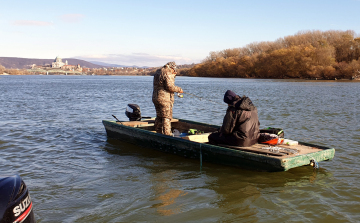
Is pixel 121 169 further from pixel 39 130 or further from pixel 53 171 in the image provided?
pixel 39 130

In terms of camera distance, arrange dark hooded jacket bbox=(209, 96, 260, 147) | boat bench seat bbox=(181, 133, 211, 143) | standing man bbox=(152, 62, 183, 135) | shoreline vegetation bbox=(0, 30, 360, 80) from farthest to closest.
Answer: shoreline vegetation bbox=(0, 30, 360, 80) → standing man bbox=(152, 62, 183, 135) → boat bench seat bbox=(181, 133, 211, 143) → dark hooded jacket bbox=(209, 96, 260, 147)

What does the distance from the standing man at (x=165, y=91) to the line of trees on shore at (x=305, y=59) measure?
2523 inches

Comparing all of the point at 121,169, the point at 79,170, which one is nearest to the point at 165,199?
the point at 121,169

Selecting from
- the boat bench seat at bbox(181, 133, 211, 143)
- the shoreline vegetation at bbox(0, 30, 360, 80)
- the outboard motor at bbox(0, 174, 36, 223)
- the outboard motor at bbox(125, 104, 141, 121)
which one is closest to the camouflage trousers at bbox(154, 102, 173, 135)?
the boat bench seat at bbox(181, 133, 211, 143)

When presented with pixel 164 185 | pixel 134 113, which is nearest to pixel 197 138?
pixel 164 185

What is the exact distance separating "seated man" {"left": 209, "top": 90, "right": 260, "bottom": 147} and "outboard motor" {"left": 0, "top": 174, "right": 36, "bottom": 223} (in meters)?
4.58

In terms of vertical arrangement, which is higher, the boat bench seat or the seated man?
the seated man

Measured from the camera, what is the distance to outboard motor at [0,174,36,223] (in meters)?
3.15

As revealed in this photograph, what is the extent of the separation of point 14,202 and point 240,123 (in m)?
4.91

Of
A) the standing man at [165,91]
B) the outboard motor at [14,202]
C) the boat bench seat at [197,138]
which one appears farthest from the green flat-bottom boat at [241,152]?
the outboard motor at [14,202]

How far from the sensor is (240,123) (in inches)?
281

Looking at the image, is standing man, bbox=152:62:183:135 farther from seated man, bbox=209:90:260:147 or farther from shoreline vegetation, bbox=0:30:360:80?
shoreline vegetation, bbox=0:30:360:80

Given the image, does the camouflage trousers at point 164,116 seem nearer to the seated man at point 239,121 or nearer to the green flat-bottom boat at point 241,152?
the green flat-bottom boat at point 241,152

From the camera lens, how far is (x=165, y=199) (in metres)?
6.10
